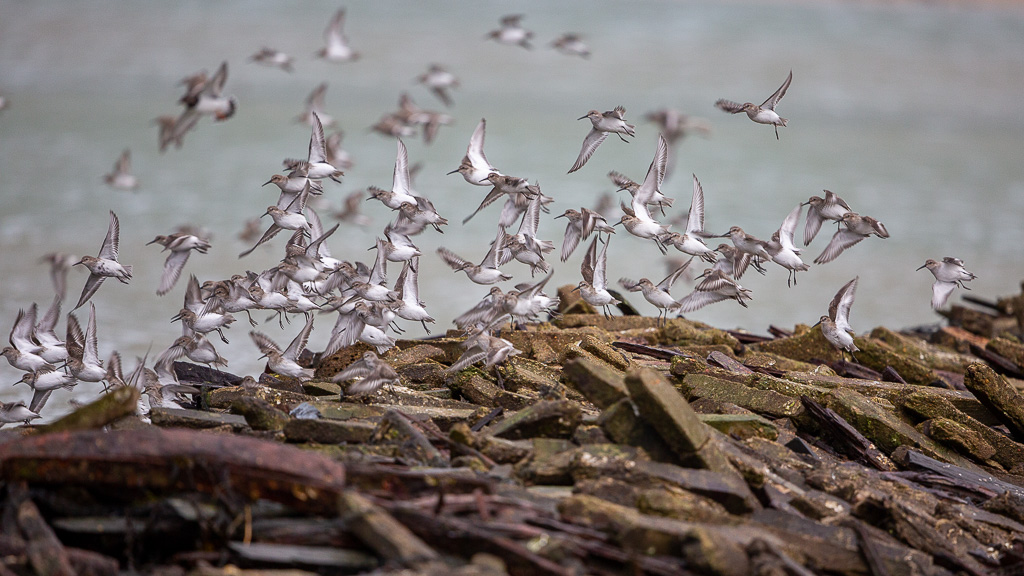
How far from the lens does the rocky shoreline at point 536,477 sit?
149 inches

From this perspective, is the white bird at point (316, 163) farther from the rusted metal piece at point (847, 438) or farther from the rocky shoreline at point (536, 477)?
the rusted metal piece at point (847, 438)

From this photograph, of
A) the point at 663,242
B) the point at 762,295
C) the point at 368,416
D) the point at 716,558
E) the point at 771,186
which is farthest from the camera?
the point at 771,186

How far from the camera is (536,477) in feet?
14.9

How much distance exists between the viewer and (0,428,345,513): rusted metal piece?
12.6ft

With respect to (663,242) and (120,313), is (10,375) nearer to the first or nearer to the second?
(120,313)

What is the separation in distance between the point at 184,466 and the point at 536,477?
1.76 metres

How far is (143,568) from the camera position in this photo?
385 cm

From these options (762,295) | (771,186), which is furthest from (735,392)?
(771,186)

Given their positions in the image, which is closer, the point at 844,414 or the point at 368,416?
the point at 368,416

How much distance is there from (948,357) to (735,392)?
12.4 ft

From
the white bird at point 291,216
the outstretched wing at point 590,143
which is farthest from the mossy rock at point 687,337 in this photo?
the white bird at point 291,216

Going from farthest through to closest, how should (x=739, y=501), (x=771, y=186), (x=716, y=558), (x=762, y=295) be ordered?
(x=771, y=186), (x=762, y=295), (x=739, y=501), (x=716, y=558)

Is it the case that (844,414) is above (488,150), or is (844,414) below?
below

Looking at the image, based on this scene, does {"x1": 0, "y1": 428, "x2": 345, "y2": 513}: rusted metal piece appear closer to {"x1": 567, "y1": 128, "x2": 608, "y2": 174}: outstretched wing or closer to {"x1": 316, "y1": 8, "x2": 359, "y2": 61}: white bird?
{"x1": 567, "y1": 128, "x2": 608, "y2": 174}: outstretched wing
